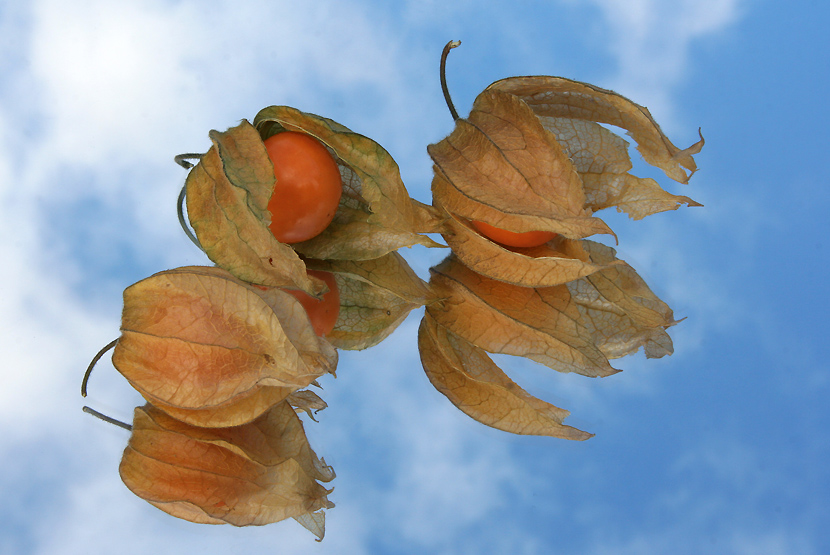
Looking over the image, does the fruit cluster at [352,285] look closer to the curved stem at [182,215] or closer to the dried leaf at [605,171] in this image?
the dried leaf at [605,171]

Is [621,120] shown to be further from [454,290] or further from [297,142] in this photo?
[297,142]

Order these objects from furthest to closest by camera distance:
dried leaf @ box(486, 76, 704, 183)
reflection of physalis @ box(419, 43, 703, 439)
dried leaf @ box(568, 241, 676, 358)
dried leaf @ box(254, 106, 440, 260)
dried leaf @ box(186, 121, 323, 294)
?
dried leaf @ box(568, 241, 676, 358) < dried leaf @ box(486, 76, 704, 183) < reflection of physalis @ box(419, 43, 703, 439) < dried leaf @ box(254, 106, 440, 260) < dried leaf @ box(186, 121, 323, 294)

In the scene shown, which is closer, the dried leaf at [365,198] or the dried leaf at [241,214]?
the dried leaf at [241,214]

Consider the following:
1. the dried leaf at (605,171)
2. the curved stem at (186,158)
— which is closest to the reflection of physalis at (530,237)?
the dried leaf at (605,171)

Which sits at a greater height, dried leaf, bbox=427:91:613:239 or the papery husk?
dried leaf, bbox=427:91:613:239

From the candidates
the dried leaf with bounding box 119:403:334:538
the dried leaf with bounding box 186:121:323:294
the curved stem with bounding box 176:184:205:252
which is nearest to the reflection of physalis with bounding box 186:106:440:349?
the dried leaf with bounding box 186:121:323:294

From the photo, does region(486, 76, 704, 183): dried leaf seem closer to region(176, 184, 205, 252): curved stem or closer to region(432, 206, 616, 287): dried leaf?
region(432, 206, 616, 287): dried leaf

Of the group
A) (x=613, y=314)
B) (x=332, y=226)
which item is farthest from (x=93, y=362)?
(x=613, y=314)
